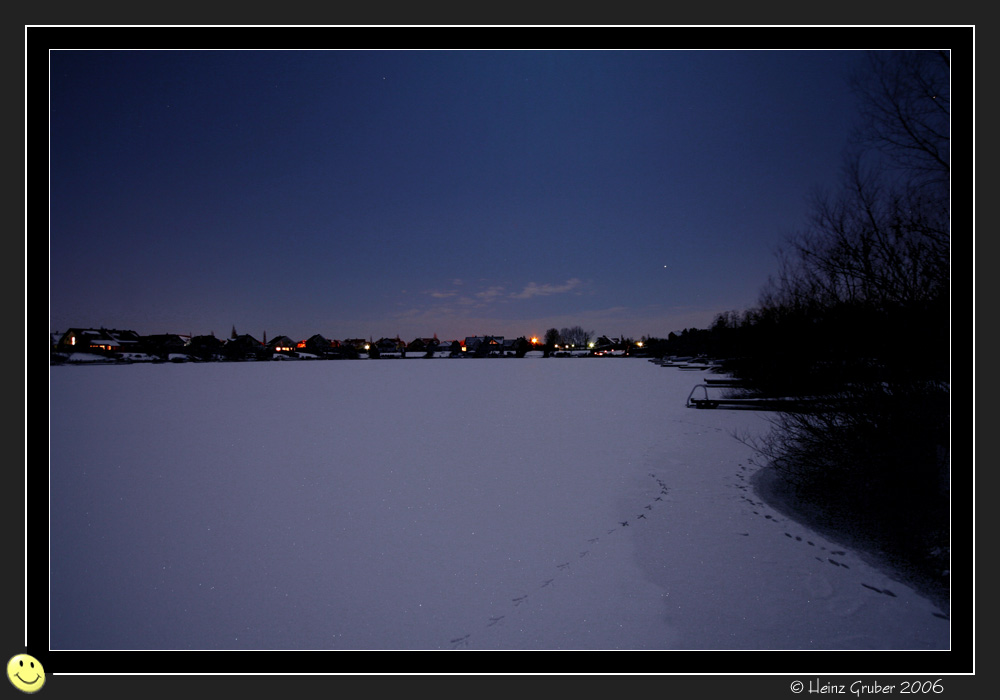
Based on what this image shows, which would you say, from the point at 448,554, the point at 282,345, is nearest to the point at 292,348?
the point at 282,345

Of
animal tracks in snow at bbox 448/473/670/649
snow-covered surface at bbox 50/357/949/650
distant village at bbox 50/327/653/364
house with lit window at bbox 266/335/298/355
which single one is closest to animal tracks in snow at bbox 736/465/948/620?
snow-covered surface at bbox 50/357/949/650

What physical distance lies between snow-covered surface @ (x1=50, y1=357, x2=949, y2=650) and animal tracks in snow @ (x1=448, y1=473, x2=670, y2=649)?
0.02 metres

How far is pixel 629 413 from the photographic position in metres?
13.9

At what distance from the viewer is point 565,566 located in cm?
400

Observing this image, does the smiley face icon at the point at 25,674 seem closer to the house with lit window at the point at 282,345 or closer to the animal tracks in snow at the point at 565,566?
the animal tracks in snow at the point at 565,566

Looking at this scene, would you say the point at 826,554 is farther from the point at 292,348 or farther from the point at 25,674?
the point at 292,348

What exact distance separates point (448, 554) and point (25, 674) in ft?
9.45

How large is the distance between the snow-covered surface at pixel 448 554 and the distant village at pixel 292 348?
75.2 ft

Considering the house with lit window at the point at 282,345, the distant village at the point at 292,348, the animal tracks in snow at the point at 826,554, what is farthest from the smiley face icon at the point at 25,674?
the house with lit window at the point at 282,345

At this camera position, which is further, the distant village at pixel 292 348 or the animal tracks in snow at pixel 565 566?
the distant village at pixel 292 348

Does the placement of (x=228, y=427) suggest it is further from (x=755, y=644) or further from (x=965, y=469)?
(x=965, y=469)

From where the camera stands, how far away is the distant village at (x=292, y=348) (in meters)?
38.6

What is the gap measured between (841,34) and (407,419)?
12.4 m
